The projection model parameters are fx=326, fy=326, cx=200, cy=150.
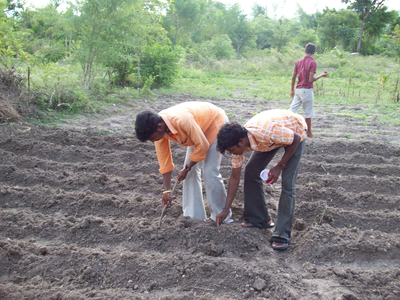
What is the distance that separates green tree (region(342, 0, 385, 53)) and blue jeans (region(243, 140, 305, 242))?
22.9m

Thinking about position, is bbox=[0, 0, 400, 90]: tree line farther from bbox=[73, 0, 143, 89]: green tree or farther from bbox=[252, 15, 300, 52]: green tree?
bbox=[252, 15, 300, 52]: green tree

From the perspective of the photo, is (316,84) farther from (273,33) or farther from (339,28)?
(273,33)

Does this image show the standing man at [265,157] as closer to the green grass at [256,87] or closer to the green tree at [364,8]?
the green grass at [256,87]

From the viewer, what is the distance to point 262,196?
3.35 metres

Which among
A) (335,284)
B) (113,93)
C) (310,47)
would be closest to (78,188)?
(335,284)

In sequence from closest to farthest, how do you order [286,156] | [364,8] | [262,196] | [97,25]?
[286,156]
[262,196]
[97,25]
[364,8]

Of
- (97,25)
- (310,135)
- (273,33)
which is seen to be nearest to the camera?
(310,135)

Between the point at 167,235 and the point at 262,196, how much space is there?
104 cm

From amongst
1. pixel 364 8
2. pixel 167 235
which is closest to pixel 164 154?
pixel 167 235

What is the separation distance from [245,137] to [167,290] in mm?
1389

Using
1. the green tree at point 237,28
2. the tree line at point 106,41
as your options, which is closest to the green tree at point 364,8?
the tree line at point 106,41

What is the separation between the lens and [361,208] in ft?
13.0

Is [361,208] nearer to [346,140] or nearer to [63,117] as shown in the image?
[346,140]

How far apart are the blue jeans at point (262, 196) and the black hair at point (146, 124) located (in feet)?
3.55
